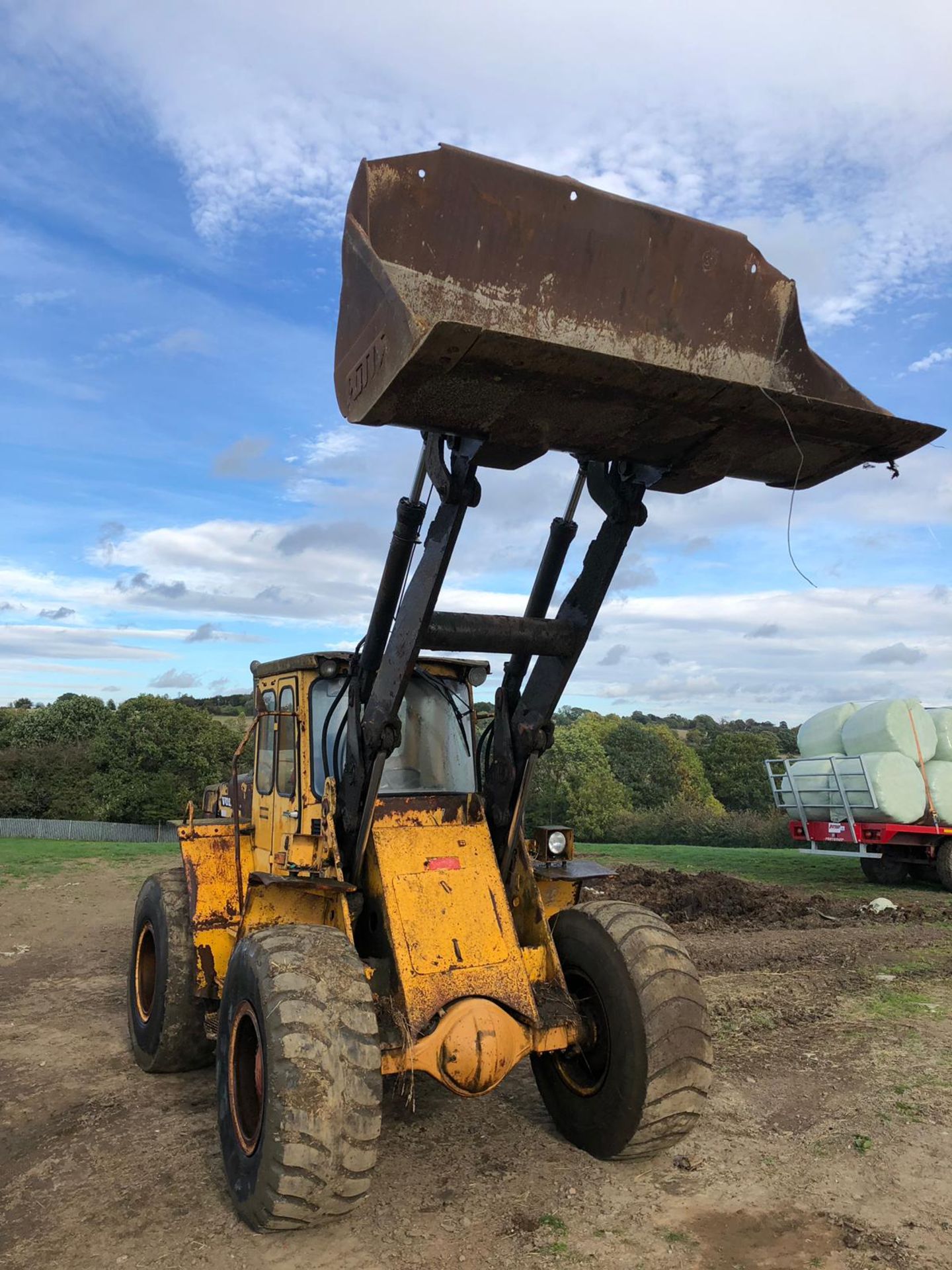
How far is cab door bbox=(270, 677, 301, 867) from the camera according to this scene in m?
5.23

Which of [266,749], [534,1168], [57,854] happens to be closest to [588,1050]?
[534,1168]

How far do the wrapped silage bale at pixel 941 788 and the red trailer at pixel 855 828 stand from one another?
6.3 inches

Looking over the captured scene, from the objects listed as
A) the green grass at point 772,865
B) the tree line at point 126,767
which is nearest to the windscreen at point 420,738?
the green grass at point 772,865

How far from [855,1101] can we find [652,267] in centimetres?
470

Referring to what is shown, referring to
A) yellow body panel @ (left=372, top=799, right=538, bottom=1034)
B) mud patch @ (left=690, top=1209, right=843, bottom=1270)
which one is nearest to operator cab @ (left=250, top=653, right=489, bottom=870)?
yellow body panel @ (left=372, top=799, right=538, bottom=1034)

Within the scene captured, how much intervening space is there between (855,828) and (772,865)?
4044 millimetres

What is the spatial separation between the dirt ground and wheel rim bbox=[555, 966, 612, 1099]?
12.8 inches

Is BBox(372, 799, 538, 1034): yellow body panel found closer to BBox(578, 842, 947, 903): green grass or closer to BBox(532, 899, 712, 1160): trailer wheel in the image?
BBox(532, 899, 712, 1160): trailer wheel

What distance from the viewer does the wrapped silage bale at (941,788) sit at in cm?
1341

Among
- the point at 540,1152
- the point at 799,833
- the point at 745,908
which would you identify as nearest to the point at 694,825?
the point at 799,833

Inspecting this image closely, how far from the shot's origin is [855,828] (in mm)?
13656

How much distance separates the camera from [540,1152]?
4648mm

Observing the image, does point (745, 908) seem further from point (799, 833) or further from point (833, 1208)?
point (833, 1208)

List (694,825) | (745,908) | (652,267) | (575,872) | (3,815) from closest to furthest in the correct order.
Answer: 1. (652,267)
2. (575,872)
3. (745,908)
4. (694,825)
5. (3,815)
